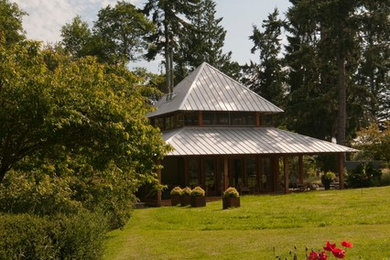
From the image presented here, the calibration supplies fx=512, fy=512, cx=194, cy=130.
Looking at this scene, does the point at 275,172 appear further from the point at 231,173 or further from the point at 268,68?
the point at 268,68

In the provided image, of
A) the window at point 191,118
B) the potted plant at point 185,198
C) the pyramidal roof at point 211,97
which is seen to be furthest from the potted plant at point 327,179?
the potted plant at point 185,198

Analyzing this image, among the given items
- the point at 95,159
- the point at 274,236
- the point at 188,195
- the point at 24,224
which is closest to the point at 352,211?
the point at 274,236

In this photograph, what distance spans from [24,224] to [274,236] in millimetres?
6432

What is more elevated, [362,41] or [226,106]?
[362,41]

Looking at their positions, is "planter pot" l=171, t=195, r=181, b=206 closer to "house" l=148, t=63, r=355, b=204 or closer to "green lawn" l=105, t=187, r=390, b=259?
"house" l=148, t=63, r=355, b=204

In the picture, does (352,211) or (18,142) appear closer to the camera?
(18,142)

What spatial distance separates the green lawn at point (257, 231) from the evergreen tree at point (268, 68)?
105 feet

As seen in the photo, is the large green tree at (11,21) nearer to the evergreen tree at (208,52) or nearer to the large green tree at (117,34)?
the large green tree at (117,34)

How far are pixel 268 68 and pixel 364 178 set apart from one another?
24004 mm

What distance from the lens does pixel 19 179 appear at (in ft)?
36.2

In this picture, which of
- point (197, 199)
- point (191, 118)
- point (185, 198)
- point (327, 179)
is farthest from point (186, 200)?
point (327, 179)

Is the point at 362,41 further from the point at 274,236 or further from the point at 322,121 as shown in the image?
the point at 274,236

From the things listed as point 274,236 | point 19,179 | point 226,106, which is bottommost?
point 274,236

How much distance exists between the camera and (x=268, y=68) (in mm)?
52688
